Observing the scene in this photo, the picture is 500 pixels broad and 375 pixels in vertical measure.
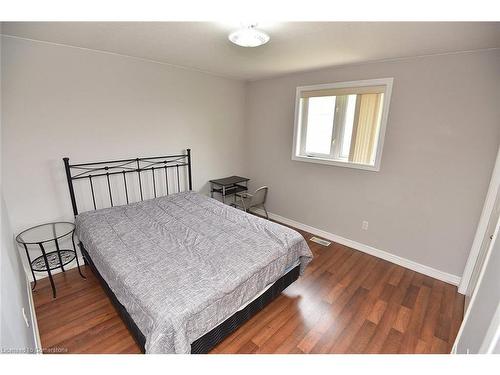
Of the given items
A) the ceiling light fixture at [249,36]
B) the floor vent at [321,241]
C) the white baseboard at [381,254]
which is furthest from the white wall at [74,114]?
the floor vent at [321,241]

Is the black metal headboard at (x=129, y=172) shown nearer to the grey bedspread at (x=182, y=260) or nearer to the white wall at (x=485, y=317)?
the grey bedspread at (x=182, y=260)

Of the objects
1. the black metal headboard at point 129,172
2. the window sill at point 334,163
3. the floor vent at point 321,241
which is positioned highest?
the window sill at point 334,163

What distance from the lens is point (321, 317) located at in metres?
1.88

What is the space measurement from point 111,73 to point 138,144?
784 mm

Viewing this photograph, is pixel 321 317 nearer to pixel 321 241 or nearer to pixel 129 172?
pixel 321 241

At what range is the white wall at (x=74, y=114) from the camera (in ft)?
6.37

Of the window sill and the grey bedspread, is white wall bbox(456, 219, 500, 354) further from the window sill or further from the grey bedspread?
the window sill

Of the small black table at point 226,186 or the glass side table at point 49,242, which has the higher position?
the small black table at point 226,186

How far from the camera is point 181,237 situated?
6.55ft

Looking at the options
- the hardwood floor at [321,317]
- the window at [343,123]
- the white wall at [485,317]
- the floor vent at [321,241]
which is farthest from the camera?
the floor vent at [321,241]

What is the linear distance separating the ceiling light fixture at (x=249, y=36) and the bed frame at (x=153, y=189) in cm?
183

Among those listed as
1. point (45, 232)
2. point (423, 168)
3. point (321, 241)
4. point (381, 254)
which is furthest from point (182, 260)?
point (423, 168)

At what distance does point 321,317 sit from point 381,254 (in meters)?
1.37
